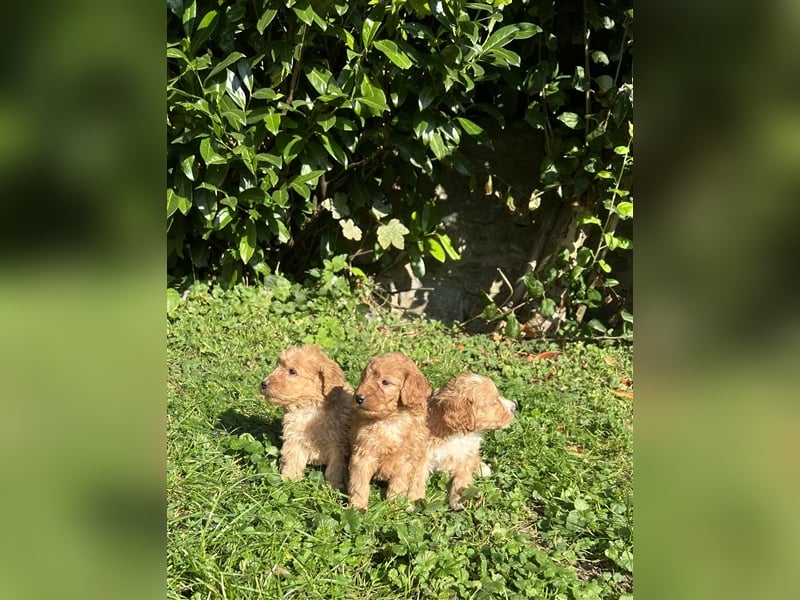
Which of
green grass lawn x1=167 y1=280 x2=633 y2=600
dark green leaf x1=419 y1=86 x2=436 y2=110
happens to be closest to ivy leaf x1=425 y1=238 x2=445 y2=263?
dark green leaf x1=419 y1=86 x2=436 y2=110

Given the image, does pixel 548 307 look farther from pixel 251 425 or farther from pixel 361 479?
pixel 361 479

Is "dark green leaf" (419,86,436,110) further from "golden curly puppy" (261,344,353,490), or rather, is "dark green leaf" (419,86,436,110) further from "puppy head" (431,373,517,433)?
"puppy head" (431,373,517,433)

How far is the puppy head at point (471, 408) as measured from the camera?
8.70 ft

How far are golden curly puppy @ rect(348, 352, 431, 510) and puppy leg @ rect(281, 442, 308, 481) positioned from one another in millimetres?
248

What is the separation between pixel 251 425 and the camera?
329cm

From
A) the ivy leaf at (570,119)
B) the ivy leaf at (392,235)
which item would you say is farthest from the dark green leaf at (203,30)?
the ivy leaf at (570,119)

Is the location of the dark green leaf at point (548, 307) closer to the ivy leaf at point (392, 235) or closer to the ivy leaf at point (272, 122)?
the ivy leaf at point (392, 235)

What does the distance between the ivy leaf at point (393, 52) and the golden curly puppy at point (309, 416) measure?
2343mm

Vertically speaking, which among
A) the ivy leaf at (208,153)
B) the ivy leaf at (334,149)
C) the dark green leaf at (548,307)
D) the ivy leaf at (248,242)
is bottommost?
the dark green leaf at (548,307)

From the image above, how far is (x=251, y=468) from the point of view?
2.82 metres
